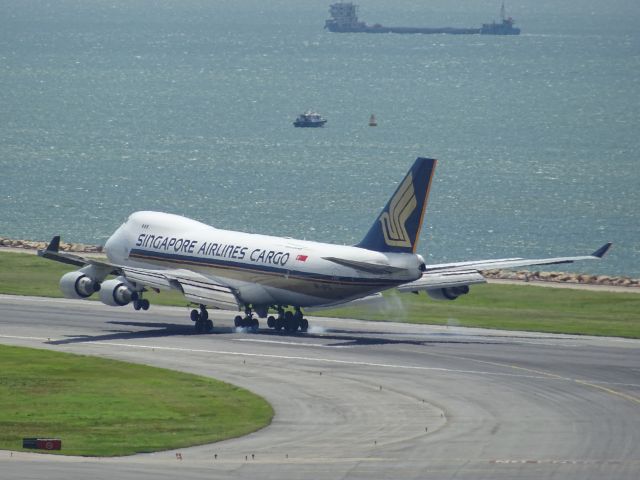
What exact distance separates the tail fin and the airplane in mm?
48

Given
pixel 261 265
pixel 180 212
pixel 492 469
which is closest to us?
pixel 492 469

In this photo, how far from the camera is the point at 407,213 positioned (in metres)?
75.8

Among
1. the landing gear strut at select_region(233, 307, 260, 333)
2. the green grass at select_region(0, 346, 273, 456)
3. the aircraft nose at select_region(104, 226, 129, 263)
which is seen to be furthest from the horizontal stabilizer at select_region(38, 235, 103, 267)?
the landing gear strut at select_region(233, 307, 260, 333)

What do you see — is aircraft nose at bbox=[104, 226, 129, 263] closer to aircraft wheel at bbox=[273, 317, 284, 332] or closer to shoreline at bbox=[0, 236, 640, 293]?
aircraft wheel at bbox=[273, 317, 284, 332]

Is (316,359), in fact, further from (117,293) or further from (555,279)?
(555,279)

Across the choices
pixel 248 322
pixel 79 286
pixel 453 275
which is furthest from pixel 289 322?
pixel 79 286

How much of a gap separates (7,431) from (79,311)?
37785 millimetres

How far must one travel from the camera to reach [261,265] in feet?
271

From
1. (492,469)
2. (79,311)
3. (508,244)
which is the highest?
(508,244)

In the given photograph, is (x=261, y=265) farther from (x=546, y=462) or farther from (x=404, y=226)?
(x=546, y=462)

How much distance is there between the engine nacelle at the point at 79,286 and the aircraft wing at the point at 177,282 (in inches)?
29.6

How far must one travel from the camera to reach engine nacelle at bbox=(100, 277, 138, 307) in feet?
274

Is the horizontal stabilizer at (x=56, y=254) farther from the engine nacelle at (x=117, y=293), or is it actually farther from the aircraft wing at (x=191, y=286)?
the aircraft wing at (x=191, y=286)

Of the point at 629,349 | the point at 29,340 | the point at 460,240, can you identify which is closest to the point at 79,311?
the point at 29,340
